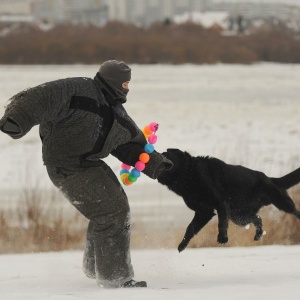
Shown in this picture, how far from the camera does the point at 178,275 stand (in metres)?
4.92

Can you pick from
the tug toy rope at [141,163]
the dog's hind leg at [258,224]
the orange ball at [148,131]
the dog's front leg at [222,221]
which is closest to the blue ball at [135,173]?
the tug toy rope at [141,163]

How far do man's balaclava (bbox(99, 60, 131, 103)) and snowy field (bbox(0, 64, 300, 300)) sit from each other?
1.06 meters

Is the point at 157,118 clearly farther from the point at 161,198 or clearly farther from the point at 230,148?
the point at 161,198

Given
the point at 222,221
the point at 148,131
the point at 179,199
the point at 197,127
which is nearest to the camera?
the point at 148,131

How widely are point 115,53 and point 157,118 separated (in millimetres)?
30919

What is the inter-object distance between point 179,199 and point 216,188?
14.4ft

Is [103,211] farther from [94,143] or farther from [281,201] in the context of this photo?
[281,201]

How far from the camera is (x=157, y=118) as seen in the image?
17328 millimetres

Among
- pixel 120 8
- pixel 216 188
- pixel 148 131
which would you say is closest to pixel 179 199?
pixel 216 188

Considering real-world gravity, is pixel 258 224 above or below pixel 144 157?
below

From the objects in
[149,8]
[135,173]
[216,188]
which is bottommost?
[149,8]

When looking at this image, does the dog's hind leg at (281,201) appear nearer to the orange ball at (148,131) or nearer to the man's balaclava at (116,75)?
the orange ball at (148,131)

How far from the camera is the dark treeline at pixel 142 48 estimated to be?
45.2 metres

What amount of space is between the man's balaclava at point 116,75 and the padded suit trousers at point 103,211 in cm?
42
